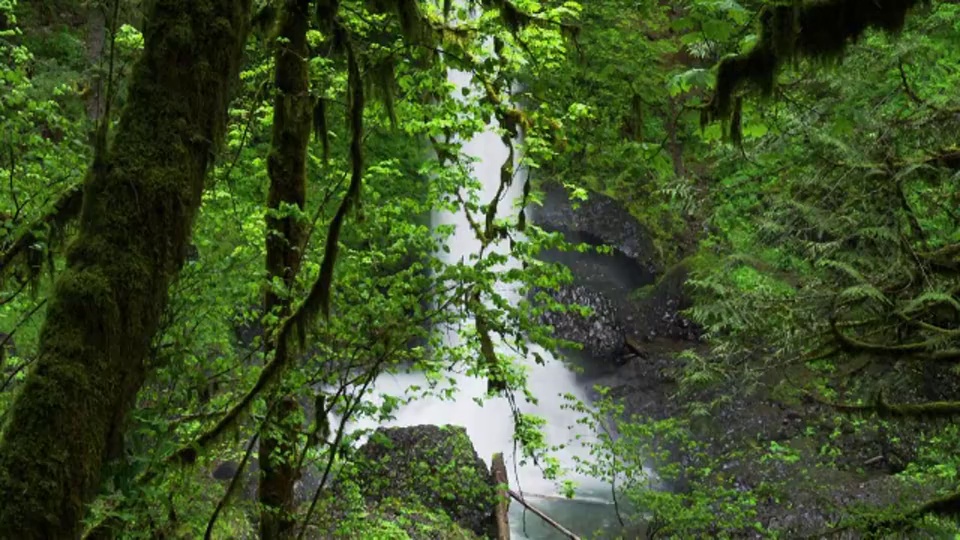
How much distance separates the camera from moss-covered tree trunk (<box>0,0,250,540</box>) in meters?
2.30

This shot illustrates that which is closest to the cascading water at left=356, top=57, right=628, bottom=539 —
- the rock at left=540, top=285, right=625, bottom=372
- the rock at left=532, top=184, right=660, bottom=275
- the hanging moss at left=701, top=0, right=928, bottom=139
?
the rock at left=540, top=285, right=625, bottom=372

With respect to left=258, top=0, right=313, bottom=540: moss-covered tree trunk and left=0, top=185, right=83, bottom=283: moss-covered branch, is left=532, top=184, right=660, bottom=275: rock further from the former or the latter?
left=0, top=185, right=83, bottom=283: moss-covered branch

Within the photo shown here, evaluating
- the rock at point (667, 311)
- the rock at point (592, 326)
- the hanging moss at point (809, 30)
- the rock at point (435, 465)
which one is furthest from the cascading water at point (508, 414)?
the hanging moss at point (809, 30)

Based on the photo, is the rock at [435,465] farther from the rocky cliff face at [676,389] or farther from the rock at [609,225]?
the rock at [609,225]

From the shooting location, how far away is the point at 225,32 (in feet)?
9.09

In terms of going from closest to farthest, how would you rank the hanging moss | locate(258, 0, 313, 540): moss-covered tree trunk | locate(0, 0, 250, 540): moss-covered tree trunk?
locate(0, 0, 250, 540): moss-covered tree trunk → the hanging moss → locate(258, 0, 313, 540): moss-covered tree trunk

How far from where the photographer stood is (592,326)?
1878cm

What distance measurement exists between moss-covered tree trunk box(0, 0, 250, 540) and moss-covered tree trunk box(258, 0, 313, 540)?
2792 mm

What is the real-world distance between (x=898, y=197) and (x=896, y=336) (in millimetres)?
1307

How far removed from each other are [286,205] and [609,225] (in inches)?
610

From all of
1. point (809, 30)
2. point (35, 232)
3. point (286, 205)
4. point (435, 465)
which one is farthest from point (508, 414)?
point (809, 30)

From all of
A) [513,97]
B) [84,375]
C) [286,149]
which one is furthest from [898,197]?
[84,375]

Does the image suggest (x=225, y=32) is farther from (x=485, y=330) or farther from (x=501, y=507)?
(x=501, y=507)

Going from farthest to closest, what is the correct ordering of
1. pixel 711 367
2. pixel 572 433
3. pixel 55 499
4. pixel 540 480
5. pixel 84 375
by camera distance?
1. pixel 572 433
2. pixel 540 480
3. pixel 711 367
4. pixel 84 375
5. pixel 55 499
